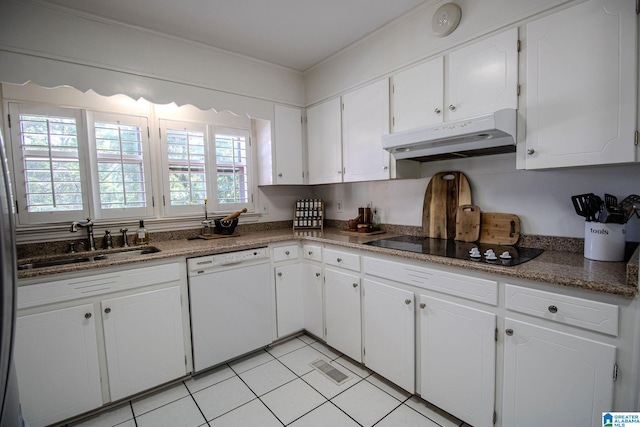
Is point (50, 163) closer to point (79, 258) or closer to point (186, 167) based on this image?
point (79, 258)

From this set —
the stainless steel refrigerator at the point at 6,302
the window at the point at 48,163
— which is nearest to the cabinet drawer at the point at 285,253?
the window at the point at 48,163

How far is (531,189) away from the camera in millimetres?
1797

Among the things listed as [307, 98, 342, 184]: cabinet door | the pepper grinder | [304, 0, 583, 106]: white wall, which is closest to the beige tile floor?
the pepper grinder

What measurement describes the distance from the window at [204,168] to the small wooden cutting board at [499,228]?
208cm

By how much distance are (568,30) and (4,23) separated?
10.0 ft

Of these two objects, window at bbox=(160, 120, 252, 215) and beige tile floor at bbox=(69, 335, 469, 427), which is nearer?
beige tile floor at bbox=(69, 335, 469, 427)

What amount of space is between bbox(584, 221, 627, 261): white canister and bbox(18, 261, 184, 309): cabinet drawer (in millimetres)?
2381

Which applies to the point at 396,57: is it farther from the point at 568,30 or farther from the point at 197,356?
the point at 197,356

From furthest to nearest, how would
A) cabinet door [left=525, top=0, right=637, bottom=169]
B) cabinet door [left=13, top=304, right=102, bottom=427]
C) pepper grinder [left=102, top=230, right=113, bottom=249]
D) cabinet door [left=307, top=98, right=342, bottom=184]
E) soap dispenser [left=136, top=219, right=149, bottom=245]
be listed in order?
1. cabinet door [left=307, top=98, right=342, bottom=184]
2. soap dispenser [left=136, top=219, right=149, bottom=245]
3. pepper grinder [left=102, top=230, right=113, bottom=249]
4. cabinet door [left=13, top=304, right=102, bottom=427]
5. cabinet door [left=525, top=0, right=637, bottom=169]

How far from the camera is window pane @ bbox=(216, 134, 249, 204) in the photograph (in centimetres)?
277

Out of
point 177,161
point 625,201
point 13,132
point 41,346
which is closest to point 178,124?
point 177,161

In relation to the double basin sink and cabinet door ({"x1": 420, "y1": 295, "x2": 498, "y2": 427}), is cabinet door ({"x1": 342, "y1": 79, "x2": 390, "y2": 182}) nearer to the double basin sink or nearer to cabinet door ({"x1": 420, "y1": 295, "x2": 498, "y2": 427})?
cabinet door ({"x1": 420, "y1": 295, "x2": 498, "y2": 427})

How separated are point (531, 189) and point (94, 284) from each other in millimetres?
2674

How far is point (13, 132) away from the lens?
1893 mm
